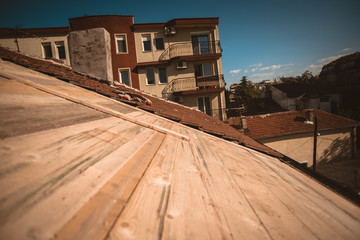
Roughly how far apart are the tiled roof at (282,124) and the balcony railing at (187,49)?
780 centimetres

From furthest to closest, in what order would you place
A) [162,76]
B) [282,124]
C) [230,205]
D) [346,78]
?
[346,78], [162,76], [282,124], [230,205]

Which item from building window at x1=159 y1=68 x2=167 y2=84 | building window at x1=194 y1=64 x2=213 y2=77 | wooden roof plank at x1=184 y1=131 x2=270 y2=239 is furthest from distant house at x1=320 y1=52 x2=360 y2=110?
wooden roof plank at x1=184 y1=131 x2=270 y2=239

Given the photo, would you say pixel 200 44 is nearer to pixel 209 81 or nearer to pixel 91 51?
pixel 209 81

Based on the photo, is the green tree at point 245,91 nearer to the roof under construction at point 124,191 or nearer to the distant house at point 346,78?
the distant house at point 346,78

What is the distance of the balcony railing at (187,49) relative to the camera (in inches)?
621

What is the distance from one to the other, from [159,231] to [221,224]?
36 cm

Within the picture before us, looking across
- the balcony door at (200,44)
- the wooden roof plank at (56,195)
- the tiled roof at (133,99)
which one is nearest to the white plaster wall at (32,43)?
the balcony door at (200,44)

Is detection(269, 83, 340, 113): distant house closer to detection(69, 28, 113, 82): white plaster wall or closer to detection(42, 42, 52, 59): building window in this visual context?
detection(69, 28, 113, 82): white plaster wall

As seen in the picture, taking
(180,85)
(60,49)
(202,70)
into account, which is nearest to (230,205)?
(180,85)

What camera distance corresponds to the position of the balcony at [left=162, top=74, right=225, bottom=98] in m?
15.6

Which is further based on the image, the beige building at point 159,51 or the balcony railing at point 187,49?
→ the balcony railing at point 187,49

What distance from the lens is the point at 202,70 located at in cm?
1648

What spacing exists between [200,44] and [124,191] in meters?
17.7

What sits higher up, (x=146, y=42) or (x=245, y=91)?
(x=146, y=42)
